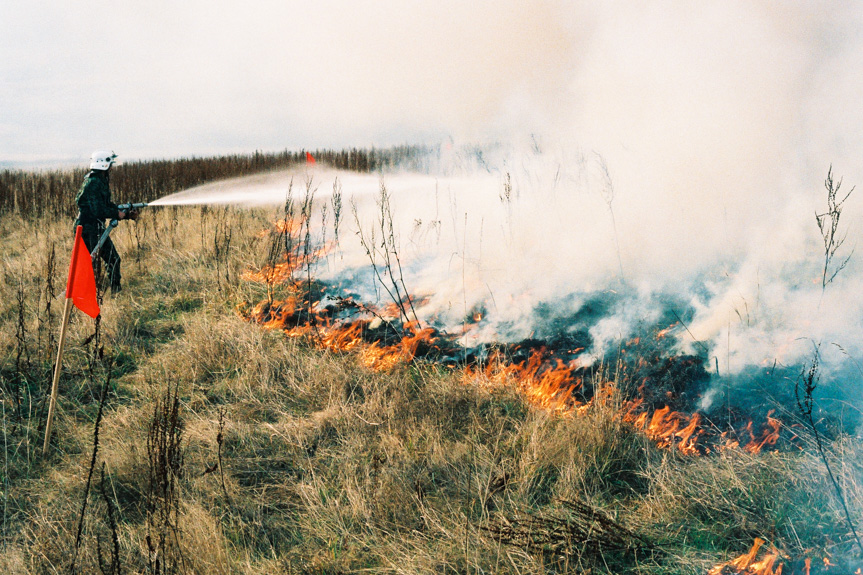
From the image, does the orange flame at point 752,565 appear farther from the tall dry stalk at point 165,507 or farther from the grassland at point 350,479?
the tall dry stalk at point 165,507

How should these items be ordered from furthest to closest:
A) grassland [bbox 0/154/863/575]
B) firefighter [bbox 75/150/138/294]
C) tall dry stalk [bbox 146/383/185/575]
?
firefighter [bbox 75/150/138/294], grassland [bbox 0/154/863/575], tall dry stalk [bbox 146/383/185/575]

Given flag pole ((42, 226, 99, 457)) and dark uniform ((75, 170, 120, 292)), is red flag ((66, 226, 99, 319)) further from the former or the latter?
dark uniform ((75, 170, 120, 292))

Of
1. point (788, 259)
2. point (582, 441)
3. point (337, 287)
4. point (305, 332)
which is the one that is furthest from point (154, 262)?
point (788, 259)

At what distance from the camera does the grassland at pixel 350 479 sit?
238 centimetres

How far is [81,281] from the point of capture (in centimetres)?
327

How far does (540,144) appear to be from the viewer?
836cm

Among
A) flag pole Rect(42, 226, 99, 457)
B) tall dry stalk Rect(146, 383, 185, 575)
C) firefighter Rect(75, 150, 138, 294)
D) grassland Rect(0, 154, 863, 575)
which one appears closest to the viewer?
tall dry stalk Rect(146, 383, 185, 575)

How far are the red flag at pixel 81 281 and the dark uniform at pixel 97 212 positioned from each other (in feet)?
10.7

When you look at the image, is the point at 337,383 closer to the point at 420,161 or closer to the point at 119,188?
the point at 420,161

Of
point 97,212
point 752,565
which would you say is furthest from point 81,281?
point 752,565

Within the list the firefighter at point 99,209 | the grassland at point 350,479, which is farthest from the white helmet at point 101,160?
the grassland at point 350,479

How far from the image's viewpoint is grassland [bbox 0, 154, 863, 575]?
2.38 m

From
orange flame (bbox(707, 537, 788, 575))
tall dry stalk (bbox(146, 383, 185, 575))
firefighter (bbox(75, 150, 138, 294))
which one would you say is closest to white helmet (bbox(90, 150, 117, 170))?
firefighter (bbox(75, 150, 138, 294))

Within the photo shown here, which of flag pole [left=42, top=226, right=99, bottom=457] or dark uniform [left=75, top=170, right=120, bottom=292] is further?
dark uniform [left=75, top=170, right=120, bottom=292]
